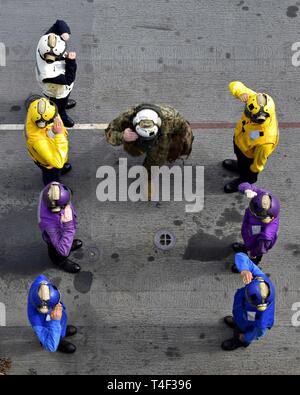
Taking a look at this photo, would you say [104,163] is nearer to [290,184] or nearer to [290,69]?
[290,184]

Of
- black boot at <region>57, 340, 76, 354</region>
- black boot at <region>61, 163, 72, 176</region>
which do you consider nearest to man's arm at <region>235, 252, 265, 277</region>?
black boot at <region>57, 340, 76, 354</region>

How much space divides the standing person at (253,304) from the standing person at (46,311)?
2191mm

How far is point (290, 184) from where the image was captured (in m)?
8.67

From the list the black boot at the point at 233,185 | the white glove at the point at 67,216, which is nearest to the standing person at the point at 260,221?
the black boot at the point at 233,185

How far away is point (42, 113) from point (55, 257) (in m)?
2.08

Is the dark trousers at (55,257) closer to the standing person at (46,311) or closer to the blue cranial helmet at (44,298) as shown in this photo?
the standing person at (46,311)

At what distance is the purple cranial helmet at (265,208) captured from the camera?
22.0ft

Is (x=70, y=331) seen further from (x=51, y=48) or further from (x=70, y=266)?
(x=51, y=48)

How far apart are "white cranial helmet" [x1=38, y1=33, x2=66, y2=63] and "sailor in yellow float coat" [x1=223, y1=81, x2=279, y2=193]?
2.45 m

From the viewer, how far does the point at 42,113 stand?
707 centimetres

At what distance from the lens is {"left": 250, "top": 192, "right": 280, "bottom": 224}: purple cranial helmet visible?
22.0ft

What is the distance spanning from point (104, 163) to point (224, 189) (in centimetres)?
195

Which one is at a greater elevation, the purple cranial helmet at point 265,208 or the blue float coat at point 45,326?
the purple cranial helmet at point 265,208

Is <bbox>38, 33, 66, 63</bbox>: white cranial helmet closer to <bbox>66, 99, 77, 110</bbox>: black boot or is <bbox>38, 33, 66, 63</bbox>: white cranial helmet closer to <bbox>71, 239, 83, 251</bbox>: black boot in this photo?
<bbox>66, 99, 77, 110</bbox>: black boot
